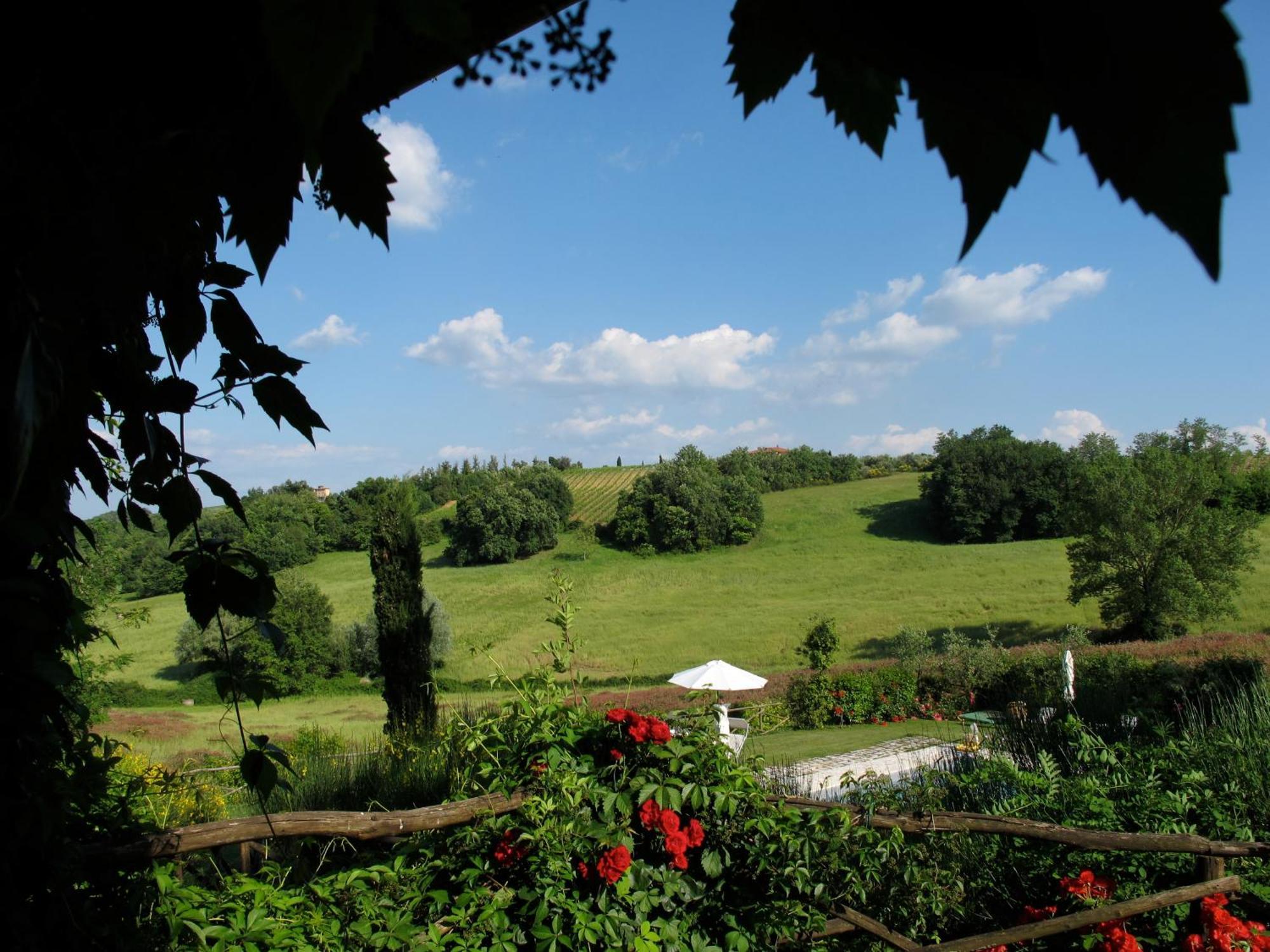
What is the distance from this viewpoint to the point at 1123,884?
3.15m

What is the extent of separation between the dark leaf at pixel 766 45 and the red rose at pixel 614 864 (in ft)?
7.21

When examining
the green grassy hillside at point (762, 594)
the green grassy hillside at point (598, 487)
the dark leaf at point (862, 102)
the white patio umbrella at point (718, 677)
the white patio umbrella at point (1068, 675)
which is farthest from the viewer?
the green grassy hillside at point (598, 487)

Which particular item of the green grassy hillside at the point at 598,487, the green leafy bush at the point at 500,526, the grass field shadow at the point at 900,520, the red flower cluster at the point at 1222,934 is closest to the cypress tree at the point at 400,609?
the red flower cluster at the point at 1222,934

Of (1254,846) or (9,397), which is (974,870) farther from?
(9,397)

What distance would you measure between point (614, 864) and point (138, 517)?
161 cm

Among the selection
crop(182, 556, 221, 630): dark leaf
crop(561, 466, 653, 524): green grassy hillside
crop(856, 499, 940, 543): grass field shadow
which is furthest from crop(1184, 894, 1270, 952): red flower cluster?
crop(561, 466, 653, 524): green grassy hillside

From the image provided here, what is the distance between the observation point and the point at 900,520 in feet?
124

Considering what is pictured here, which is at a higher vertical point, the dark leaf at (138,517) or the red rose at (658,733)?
the dark leaf at (138,517)

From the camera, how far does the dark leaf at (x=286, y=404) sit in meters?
0.92

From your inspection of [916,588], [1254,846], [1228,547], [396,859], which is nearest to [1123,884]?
[1254,846]

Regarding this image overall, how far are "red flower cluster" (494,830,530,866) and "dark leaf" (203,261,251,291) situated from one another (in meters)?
1.88

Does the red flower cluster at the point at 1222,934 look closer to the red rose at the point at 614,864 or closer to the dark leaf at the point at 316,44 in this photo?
the red rose at the point at 614,864

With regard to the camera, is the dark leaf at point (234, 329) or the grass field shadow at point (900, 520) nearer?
the dark leaf at point (234, 329)

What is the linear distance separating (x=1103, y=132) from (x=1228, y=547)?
27.4 m
